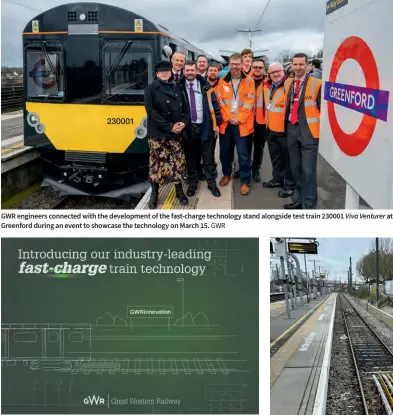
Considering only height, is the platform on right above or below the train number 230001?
below

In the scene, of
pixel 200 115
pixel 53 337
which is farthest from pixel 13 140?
pixel 53 337

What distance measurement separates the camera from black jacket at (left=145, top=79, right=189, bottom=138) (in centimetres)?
269

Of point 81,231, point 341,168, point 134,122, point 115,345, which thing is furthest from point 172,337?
point 134,122

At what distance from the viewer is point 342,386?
223cm

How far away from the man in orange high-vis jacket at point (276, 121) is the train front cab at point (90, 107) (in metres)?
0.81

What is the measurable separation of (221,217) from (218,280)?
0.25 m

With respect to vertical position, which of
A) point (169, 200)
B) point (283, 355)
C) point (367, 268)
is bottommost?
point (283, 355)

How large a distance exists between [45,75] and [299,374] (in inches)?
104

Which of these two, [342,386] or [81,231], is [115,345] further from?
[342,386]

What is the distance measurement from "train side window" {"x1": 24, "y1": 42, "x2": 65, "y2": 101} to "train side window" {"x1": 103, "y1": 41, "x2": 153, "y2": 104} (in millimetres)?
316

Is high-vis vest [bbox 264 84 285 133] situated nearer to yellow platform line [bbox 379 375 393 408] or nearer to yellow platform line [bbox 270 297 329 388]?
yellow platform line [bbox 270 297 329 388]

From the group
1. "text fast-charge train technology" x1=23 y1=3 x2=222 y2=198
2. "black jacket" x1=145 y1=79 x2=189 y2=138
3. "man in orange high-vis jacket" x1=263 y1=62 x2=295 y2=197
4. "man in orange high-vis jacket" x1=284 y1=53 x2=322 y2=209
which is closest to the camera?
"man in orange high-vis jacket" x1=284 y1=53 x2=322 y2=209

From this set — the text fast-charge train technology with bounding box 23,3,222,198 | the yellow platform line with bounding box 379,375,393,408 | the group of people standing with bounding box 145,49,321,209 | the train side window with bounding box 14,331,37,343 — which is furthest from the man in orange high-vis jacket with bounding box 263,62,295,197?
the train side window with bounding box 14,331,37,343

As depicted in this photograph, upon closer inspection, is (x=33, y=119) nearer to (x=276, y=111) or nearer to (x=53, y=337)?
(x=276, y=111)
